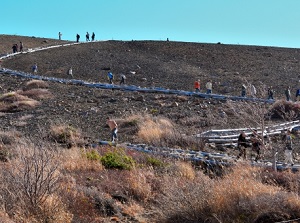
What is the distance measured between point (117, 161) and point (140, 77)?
25.7 m

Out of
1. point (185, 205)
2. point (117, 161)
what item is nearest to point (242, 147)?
point (117, 161)

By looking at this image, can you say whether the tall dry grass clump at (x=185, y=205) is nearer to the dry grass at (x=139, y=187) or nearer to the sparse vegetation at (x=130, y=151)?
the sparse vegetation at (x=130, y=151)

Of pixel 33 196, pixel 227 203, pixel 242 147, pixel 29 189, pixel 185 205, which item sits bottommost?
pixel 242 147

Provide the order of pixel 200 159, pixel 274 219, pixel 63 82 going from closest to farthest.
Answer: pixel 274 219
pixel 200 159
pixel 63 82

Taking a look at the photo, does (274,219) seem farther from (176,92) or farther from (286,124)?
(176,92)

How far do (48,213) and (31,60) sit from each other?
39210mm

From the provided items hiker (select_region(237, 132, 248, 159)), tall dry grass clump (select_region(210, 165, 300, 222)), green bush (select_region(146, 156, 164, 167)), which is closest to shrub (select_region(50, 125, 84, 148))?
green bush (select_region(146, 156, 164, 167))

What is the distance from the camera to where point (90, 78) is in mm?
36781

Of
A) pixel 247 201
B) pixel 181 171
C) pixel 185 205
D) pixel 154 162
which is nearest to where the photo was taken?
pixel 247 201

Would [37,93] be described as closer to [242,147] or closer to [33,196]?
[242,147]

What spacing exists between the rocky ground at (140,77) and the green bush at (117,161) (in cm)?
278

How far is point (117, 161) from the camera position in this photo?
505 inches

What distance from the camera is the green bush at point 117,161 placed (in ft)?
41.6

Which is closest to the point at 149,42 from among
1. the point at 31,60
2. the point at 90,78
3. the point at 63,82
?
the point at 31,60
